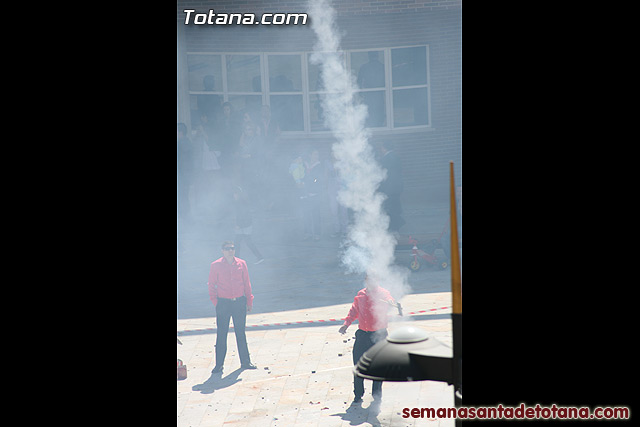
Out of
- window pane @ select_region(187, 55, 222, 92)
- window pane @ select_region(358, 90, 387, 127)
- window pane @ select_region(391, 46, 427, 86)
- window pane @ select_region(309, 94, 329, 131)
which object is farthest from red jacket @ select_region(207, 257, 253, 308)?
window pane @ select_region(391, 46, 427, 86)

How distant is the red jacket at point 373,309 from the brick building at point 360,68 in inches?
434

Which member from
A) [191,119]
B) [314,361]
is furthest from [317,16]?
[314,361]

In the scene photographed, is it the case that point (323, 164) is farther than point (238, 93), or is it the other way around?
point (238, 93)

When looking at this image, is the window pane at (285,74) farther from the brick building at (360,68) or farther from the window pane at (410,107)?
the window pane at (410,107)

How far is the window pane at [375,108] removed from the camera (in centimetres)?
2059

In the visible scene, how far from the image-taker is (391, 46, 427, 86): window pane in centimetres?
2050

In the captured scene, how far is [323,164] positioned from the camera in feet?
59.4

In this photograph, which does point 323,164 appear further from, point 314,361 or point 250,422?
point 250,422

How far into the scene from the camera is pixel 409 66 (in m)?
20.6

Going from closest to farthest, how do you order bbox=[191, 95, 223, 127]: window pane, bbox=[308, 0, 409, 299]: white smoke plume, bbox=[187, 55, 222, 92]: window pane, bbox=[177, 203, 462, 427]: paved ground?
bbox=[177, 203, 462, 427]: paved ground, bbox=[308, 0, 409, 299]: white smoke plume, bbox=[191, 95, 223, 127]: window pane, bbox=[187, 55, 222, 92]: window pane

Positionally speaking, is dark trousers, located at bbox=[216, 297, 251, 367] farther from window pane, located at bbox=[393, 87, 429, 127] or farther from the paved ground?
window pane, located at bbox=[393, 87, 429, 127]

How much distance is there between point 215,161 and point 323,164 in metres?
2.68

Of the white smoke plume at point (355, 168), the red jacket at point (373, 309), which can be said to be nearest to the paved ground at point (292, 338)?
the white smoke plume at point (355, 168)

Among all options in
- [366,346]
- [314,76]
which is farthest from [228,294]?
[314,76]
